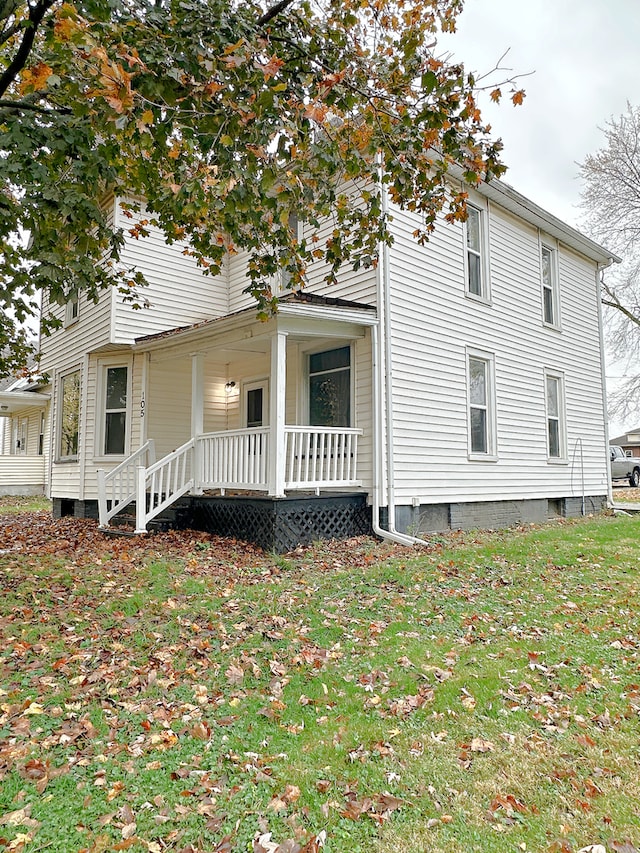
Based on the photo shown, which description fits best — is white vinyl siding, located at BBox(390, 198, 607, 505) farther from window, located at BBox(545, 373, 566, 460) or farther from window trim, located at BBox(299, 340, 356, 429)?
window trim, located at BBox(299, 340, 356, 429)

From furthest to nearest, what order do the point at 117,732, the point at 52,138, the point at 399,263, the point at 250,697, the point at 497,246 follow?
1. the point at 497,246
2. the point at 399,263
3. the point at 52,138
4. the point at 250,697
5. the point at 117,732

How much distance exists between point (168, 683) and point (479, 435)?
8713 mm

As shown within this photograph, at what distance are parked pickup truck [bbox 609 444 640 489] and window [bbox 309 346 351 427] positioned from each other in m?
19.4

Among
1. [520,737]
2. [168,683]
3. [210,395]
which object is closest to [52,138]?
[168,683]

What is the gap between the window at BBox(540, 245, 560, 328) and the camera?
45.3ft

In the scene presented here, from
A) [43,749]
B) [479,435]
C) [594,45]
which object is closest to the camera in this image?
[43,749]

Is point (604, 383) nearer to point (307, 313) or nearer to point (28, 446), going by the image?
point (307, 313)

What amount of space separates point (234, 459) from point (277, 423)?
1198 millimetres

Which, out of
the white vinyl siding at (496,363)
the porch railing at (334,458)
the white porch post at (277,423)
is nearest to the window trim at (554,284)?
the white vinyl siding at (496,363)

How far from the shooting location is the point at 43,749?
3098 millimetres

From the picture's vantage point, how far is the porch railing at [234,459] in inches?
334

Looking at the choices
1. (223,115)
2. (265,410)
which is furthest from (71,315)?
(223,115)

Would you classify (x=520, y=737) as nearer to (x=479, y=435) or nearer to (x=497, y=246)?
(x=479, y=435)

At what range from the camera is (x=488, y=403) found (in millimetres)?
11547
